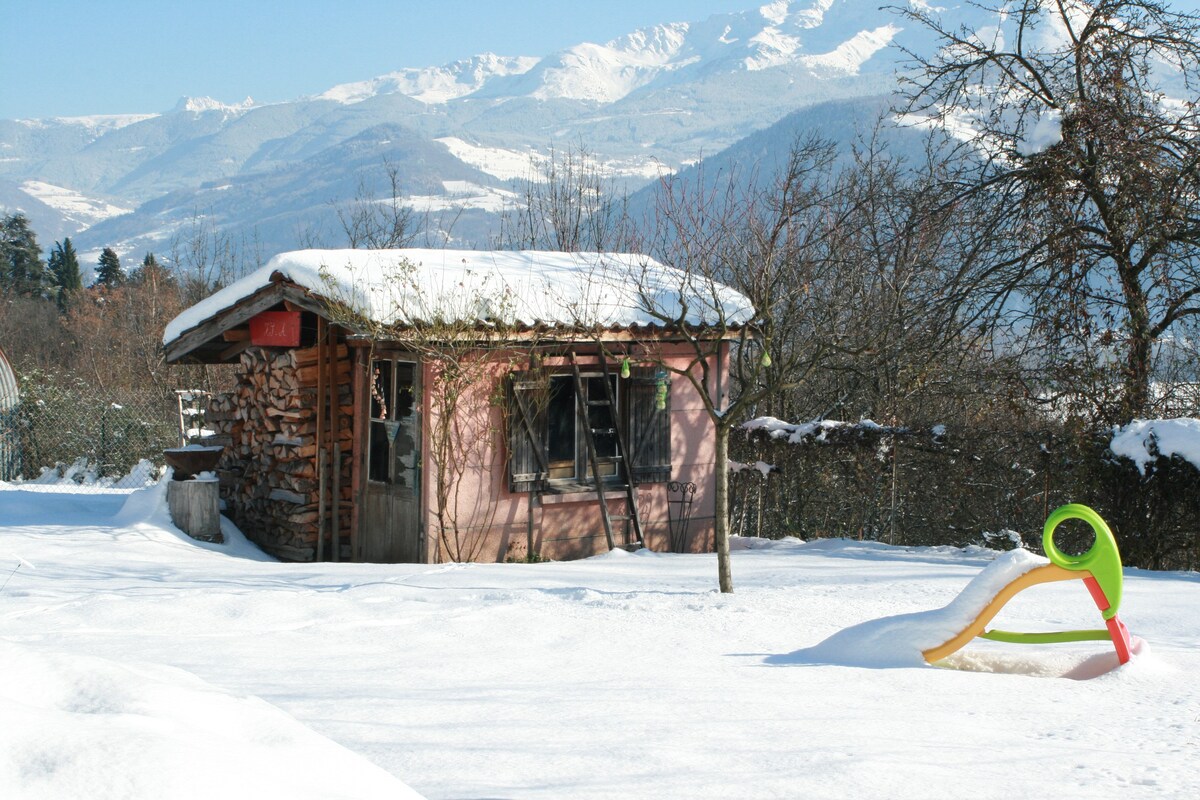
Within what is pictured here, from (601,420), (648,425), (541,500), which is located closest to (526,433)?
(541,500)

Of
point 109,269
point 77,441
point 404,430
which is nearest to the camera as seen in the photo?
point 404,430

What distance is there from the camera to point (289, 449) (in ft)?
39.5

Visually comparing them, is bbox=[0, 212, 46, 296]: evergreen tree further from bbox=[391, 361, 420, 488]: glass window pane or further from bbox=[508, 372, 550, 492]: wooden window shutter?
bbox=[508, 372, 550, 492]: wooden window shutter

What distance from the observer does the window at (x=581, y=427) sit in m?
11.3

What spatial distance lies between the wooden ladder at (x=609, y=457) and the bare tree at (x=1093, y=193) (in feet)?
14.3

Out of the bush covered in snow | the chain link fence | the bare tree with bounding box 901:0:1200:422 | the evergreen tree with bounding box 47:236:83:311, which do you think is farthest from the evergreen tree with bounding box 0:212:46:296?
the bare tree with bounding box 901:0:1200:422

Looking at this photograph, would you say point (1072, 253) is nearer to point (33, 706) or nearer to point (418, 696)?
point (418, 696)

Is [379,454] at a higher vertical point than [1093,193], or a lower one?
lower

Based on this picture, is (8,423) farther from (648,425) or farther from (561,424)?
(648,425)

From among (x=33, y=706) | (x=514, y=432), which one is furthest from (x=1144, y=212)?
(x=33, y=706)

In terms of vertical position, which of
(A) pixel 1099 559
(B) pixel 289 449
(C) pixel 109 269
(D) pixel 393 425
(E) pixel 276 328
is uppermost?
(C) pixel 109 269

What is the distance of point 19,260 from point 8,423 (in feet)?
128

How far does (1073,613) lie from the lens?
7.21 m

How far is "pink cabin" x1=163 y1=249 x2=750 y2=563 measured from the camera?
10789mm
